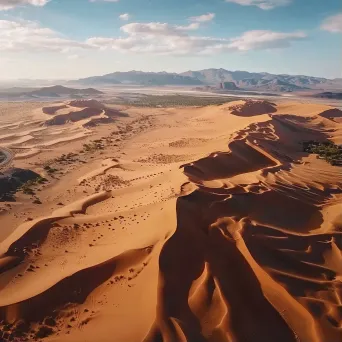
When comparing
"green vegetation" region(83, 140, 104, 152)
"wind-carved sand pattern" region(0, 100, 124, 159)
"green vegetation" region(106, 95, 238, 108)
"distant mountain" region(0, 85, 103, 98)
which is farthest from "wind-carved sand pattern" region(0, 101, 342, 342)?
"distant mountain" region(0, 85, 103, 98)

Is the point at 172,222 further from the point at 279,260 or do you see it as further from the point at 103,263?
the point at 279,260

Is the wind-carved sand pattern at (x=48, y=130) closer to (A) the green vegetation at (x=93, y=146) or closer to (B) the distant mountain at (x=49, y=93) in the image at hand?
(A) the green vegetation at (x=93, y=146)

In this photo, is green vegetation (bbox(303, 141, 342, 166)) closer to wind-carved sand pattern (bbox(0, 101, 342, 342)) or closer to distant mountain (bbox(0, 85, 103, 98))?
wind-carved sand pattern (bbox(0, 101, 342, 342))

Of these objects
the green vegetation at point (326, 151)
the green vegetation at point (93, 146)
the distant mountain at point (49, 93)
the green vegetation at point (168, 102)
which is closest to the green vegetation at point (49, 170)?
the green vegetation at point (93, 146)

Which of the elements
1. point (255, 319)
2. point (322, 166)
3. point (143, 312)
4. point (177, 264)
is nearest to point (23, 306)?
point (143, 312)

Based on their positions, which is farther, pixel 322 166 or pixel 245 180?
pixel 322 166

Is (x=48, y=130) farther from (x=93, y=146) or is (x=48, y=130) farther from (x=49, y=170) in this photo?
(x=49, y=170)
